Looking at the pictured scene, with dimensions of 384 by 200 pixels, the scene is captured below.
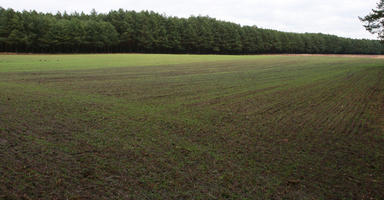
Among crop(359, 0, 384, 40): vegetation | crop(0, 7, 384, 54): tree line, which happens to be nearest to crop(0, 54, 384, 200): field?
crop(359, 0, 384, 40): vegetation

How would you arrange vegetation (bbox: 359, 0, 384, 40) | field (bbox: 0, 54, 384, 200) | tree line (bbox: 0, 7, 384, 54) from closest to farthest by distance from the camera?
field (bbox: 0, 54, 384, 200)
vegetation (bbox: 359, 0, 384, 40)
tree line (bbox: 0, 7, 384, 54)

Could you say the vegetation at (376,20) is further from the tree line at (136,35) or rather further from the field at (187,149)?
the tree line at (136,35)

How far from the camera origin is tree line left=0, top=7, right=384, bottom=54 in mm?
69500

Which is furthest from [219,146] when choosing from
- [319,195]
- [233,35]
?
[233,35]

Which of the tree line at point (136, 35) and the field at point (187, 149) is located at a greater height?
the tree line at point (136, 35)

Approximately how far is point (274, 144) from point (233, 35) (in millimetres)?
104616

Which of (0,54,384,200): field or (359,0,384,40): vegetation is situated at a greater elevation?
(359,0,384,40): vegetation

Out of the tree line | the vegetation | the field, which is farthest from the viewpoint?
the tree line

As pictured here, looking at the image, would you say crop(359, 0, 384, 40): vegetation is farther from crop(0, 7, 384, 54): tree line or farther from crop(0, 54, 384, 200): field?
crop(0, 7, 384, 54): tree line

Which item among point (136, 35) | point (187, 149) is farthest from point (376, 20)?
point (136, 35)

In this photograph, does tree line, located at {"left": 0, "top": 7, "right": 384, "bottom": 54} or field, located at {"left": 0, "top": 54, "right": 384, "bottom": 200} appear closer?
field, located at {"left": 0, "top": 54, "right": 384, "bottom": 200}

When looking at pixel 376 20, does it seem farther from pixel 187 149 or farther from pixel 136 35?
pixel 136 35

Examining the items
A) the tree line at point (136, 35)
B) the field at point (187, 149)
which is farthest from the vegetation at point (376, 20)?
the tree line at point (136, 35)

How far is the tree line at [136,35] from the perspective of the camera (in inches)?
2736
